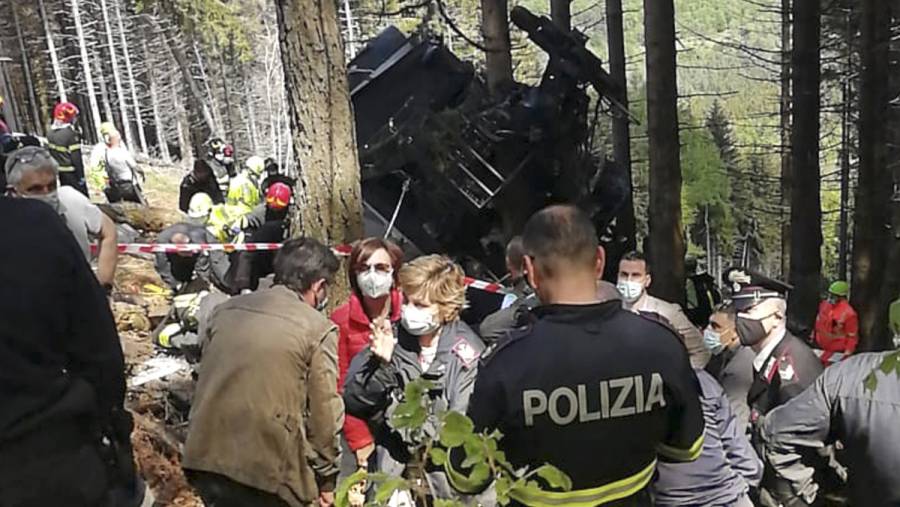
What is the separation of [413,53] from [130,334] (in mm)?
5293

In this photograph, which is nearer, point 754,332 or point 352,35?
point 754,332

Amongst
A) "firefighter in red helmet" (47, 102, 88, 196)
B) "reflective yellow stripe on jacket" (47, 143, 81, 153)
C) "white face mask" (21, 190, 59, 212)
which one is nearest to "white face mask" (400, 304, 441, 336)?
"white face mask" (21, 190, 59, 212)

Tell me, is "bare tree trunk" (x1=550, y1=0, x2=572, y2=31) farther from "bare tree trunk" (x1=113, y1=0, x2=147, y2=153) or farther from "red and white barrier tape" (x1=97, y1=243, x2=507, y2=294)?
"bare tree trunk" (x1=113, y1=0, x2=147, y2=153)

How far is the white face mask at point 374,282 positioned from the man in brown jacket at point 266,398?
0.68 metres

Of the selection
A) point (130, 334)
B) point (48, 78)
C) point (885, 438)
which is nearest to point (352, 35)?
point (48, 78)

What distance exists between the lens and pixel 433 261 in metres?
3.80

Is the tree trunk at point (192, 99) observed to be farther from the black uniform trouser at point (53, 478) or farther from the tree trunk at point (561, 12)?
the black uniform trouser at point (53, 478)

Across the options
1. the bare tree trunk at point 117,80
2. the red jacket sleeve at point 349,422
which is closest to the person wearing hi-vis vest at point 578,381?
the red jacket sleeve at point 349,422

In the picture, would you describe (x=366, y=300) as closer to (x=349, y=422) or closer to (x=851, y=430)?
(x=349, y=422)

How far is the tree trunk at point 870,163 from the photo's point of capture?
39.3 feet

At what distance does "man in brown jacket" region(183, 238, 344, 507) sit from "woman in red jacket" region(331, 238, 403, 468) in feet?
1.92

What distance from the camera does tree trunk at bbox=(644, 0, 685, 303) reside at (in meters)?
11.1

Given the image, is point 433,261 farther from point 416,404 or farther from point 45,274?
point 416,404

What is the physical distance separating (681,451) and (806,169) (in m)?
10.9
